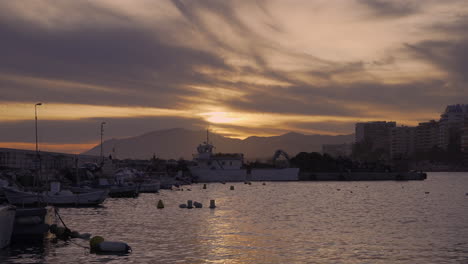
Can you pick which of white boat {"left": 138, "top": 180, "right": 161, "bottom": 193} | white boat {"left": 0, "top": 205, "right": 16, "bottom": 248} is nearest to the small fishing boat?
white boat {"left": 0, "top": 205, "right": 16, "bottom": 248}

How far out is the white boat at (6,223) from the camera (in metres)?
31.3

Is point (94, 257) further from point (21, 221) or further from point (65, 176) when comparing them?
point (65, 176)

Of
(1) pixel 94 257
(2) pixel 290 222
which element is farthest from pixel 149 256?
(2) pixel 290 222

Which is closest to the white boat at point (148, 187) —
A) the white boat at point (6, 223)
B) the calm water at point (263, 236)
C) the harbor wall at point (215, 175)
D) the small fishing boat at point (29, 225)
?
the calm water at point (263, 236)

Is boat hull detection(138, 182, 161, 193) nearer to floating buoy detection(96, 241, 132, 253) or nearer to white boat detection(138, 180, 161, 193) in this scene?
white boat detection(138, 180, 161, 193)

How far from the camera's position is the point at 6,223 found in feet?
106

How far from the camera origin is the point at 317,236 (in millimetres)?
41969

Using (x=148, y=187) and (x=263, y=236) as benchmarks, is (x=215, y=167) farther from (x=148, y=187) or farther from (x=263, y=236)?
(x=263, y=236)

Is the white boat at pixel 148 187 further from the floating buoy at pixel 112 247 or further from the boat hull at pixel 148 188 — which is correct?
the floating buoy at pixel 112 247

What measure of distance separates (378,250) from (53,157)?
122m

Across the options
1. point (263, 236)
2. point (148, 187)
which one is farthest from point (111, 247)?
point (148, 187)

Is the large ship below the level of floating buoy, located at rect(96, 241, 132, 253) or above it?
above

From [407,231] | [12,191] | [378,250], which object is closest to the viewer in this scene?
[378,250]

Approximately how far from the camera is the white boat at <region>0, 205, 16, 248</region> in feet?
103
